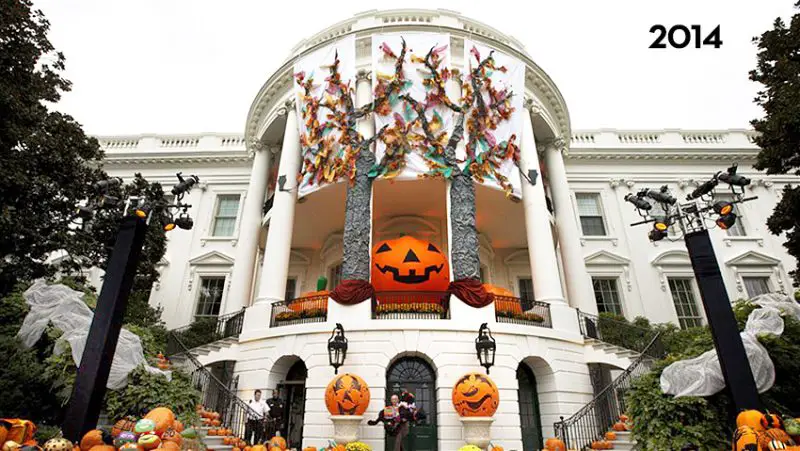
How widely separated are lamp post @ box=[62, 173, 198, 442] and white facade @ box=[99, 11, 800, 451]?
5.62m

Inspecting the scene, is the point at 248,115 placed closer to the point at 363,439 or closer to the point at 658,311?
the point at 363,439

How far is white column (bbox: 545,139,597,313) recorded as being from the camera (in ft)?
51.8

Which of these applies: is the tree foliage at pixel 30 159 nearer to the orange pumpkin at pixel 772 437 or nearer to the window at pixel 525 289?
the orange pumpkin at pixel 772 437

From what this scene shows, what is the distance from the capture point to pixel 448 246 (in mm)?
16031

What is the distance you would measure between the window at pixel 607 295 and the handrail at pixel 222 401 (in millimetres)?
16504

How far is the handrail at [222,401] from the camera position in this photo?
1072cm

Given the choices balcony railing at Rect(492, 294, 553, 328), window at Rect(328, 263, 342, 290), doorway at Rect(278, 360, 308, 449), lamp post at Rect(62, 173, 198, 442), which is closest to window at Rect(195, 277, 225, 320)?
window at Rect(328, 263, 342, 290)

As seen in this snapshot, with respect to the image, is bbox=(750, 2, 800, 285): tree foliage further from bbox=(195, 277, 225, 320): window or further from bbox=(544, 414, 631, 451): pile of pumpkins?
bbox=(195, 277, 225, 320): window

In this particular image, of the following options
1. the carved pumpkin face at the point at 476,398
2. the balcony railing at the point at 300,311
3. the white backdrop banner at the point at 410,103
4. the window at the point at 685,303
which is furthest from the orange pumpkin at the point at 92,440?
the window at the point at 685,303

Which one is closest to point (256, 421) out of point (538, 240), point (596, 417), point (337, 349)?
point (337, 349)

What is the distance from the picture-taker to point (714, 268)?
21.0 ft

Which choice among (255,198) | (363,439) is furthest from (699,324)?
(255,198)

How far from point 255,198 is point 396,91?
7.56 meters

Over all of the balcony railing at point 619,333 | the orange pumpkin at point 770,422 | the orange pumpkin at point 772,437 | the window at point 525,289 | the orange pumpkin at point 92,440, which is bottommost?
the orange pumpkin at point 92,440
